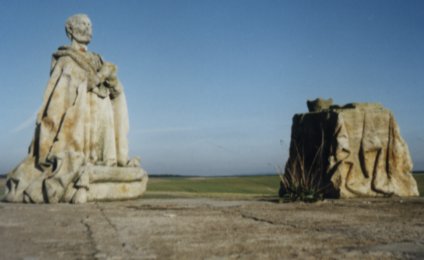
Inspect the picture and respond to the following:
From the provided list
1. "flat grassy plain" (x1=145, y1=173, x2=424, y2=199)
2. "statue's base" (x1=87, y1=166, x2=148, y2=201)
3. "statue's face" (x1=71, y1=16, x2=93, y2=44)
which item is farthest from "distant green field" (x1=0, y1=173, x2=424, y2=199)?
"statue's face" (x1=71, y1=16, x2=93, y2=44)

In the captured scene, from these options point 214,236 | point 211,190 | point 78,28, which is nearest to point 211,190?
point 211,190

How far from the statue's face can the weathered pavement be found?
172 inches

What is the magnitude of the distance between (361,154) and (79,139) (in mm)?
4777

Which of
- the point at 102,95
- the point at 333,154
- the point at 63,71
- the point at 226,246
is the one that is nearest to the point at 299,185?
the point at 333,154

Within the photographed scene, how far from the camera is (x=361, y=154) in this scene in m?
8.24

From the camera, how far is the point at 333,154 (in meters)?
8.16

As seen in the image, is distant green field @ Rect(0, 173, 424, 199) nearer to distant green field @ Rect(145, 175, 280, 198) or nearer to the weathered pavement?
distant green field @ Rect(145, 175, 280, 198)

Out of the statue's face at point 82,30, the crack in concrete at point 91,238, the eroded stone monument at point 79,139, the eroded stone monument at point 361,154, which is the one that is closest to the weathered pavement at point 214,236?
the crack in concrete at point 91,238

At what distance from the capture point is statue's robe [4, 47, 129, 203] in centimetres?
745

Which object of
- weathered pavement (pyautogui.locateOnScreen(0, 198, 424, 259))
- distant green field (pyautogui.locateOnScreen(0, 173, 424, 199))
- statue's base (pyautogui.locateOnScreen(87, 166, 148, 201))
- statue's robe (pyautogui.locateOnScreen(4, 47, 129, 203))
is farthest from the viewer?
distant green field (pyautogui.locateOnScreen(0, 173, 424, 199))

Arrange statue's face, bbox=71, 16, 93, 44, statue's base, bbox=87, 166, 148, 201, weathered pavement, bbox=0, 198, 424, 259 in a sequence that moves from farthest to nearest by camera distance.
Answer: statue's face, bbox=71, 16, 93, 44
statue's base, bbox=87, 166, 148, 201
weathered pavement, bbox=0, 198, 424, 259

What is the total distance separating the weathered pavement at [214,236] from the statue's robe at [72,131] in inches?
86.7

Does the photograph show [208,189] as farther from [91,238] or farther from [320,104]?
[91,238]

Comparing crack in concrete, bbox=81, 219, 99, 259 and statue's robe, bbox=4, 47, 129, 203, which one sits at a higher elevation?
statue's robe, bbox=4, 47, 129, 203
